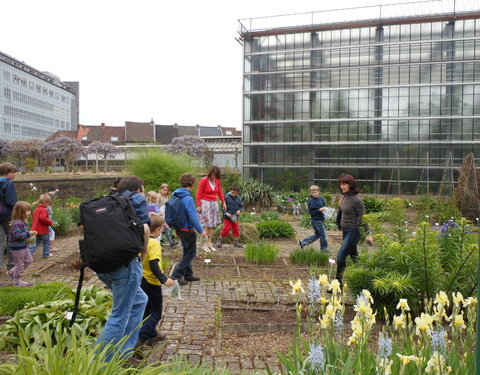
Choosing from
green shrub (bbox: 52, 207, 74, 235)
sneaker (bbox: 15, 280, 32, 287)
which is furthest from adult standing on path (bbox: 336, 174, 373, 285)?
green shrub (bbox: 52, 207, 74, 235)

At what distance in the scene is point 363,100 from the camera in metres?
34.1

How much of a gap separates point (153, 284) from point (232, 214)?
5.70 metres

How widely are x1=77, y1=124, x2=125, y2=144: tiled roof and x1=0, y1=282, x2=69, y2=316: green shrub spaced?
6601 cm

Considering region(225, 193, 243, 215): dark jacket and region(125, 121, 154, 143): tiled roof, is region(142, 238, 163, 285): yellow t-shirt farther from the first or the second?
region(125, 121, 154, 143): tiled roof

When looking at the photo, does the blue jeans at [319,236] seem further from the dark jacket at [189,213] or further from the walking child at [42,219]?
the walking child at [42,219]

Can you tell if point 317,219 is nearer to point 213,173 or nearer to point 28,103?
point 213,173

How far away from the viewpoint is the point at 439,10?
32.8 metres

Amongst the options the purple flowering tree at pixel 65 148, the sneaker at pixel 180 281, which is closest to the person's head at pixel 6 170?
the sneaker at pixel 180 281

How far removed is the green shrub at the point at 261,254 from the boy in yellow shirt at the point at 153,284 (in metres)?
3.84

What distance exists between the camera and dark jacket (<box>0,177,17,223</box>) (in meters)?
6.78

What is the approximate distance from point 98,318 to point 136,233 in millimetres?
1427

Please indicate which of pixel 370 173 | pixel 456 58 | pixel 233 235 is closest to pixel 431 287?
pixel 233 235

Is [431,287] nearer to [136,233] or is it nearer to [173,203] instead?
[136,233]

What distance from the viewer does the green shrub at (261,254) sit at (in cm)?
823
